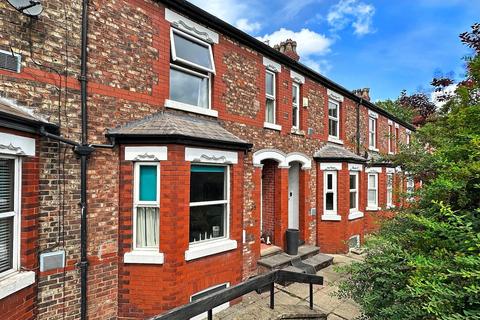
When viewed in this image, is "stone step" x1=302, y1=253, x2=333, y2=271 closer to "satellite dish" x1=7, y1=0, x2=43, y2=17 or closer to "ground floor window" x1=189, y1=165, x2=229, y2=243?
"ground floor window" x1=189, y1=165, x2=229, y2=243

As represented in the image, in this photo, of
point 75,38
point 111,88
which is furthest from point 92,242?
point 75,38

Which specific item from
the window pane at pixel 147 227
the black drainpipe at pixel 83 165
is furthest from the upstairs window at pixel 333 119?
the black drainpipe at pixel 83 165

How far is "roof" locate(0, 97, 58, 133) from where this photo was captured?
333cm

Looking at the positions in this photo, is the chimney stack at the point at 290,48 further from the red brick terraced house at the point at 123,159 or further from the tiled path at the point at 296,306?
the tiled path at the point at 296,306

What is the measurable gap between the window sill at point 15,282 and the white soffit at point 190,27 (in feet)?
17.0

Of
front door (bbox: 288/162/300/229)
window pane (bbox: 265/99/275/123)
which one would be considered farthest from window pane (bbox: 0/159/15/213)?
front door (bbox: 288/162/300/229)

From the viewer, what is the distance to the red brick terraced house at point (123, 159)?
3902mm

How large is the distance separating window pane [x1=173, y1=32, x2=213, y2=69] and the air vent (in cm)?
296

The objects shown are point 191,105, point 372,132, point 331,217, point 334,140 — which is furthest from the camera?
point 372,132

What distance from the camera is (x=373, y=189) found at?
13.3m

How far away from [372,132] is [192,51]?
11768 mm

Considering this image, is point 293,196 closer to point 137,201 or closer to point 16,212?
point 137,201

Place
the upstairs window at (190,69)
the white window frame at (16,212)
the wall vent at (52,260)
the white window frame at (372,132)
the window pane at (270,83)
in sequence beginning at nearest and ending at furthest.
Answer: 1. the white window frame at (16,212)
2. the wall vent at (52,260)
3. the upstairs window at (190,69)
4. the window pane at (270,83)
5. the white window frame at (372,132)

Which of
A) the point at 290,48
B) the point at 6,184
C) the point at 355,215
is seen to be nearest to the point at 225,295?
the point at 6,184
